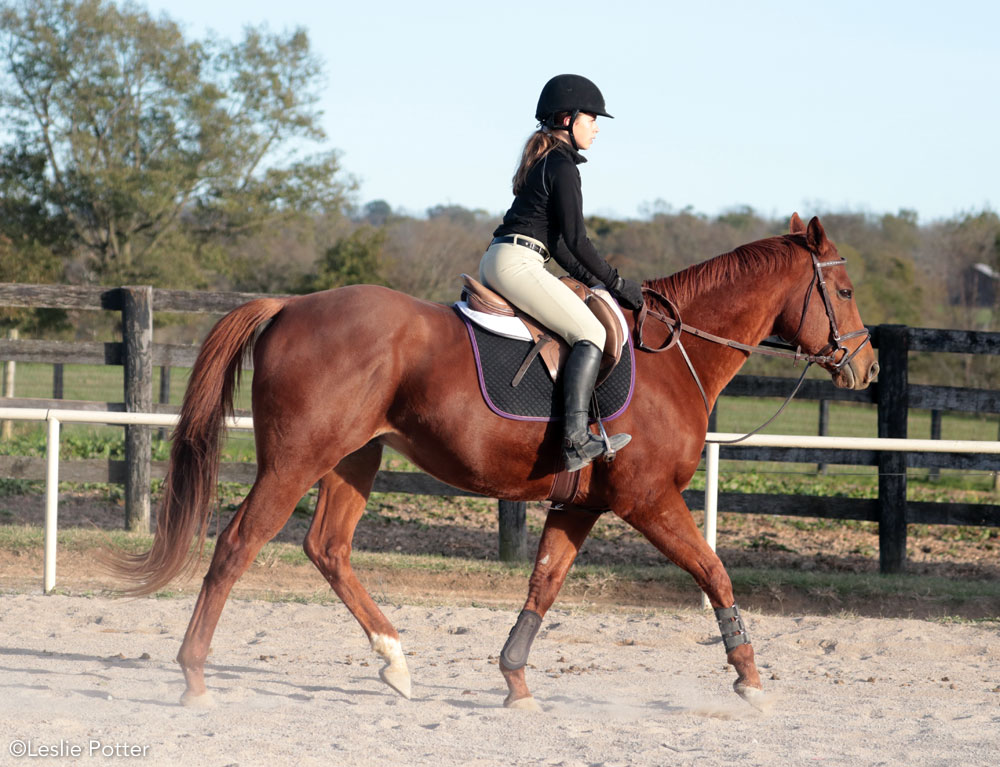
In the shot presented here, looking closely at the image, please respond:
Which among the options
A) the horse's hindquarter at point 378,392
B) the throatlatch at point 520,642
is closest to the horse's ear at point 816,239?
the horse's hindquarter at point 378,392

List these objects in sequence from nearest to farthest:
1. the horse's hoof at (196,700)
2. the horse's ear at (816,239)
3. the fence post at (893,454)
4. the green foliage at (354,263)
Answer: the horse's hoof at (196,700), the horse's ear at (816,239), the fence post at (893,454), the green foliage at (354,263)

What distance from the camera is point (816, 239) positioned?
4.96 m

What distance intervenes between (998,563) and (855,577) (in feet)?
6.27

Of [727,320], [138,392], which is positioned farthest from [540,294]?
[138,392]

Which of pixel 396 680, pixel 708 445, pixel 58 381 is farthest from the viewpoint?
pixel 58 381

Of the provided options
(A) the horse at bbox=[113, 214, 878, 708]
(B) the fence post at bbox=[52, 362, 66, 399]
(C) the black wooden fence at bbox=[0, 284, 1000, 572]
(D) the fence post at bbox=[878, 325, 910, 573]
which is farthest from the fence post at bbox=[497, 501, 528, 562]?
(B) the fence post at bbox=[52, 362, 66, 399]

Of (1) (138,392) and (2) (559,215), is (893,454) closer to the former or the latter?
(2) (559,215)

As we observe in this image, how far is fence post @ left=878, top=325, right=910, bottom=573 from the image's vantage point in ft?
27.3

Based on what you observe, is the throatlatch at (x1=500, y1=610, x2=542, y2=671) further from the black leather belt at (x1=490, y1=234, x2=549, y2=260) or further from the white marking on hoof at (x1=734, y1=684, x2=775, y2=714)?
the black leather belt at (x1=490, y1=234, x2=549, y2=260)

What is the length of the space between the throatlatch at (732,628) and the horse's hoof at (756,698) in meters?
0.18

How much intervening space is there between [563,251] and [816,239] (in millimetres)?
1248

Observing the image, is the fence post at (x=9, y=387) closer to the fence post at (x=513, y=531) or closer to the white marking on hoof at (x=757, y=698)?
the fence post at (x=513, y=531)

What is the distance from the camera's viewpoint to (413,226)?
49719mm

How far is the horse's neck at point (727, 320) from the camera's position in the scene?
487 centimetres
